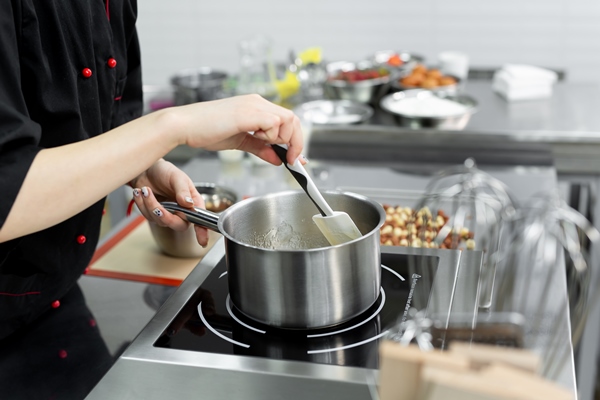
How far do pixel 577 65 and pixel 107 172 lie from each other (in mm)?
2607

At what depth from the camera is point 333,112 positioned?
2.35 metres

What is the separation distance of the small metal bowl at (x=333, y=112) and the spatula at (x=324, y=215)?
1.32 m

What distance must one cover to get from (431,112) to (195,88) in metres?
0.85

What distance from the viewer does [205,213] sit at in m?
0.96

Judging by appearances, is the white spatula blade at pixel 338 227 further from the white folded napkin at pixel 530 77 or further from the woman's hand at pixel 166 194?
the white folded napkin at pixel 530 77

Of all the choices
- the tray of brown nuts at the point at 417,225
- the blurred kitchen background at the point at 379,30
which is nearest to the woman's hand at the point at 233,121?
the tray of brown nuts at the point at 417,225

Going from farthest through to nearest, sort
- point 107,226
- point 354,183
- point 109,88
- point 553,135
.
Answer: point 107,226 < point 553,135 < point 354,183 < point 109,88

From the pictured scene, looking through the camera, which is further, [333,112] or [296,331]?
[333,112]

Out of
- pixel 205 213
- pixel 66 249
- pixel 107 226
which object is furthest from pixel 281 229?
pixel 107 226

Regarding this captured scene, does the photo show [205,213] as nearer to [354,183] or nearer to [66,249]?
[66,249]

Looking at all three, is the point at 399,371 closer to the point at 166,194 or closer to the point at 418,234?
the point at 166,194

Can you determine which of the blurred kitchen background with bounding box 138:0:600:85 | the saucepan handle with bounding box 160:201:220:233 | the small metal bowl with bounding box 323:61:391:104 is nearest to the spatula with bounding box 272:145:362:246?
the saucepan handle with bounding box 160:201:220:233

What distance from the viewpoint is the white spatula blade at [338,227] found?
91cm

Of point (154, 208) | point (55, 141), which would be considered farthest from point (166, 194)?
point (55, 141)
